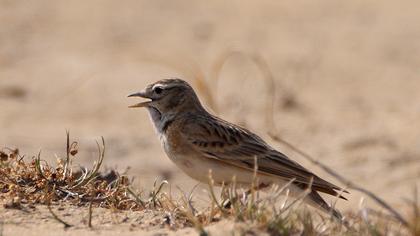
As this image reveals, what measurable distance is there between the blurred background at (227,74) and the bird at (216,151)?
7.35ft

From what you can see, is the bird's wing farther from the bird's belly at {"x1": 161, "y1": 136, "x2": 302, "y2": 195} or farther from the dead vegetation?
the dead vegetation

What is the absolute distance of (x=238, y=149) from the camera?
8.42 meters

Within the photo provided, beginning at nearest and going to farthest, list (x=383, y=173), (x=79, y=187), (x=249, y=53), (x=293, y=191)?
(x=79, y=187)
(x=293, y=191)
(x=383, y=173)
(x=249, y=53)

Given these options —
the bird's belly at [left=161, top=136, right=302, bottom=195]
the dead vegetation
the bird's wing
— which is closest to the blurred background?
the bird's wing

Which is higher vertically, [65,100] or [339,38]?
[339,38]

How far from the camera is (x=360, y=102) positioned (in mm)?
14062

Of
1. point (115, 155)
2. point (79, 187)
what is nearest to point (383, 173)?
point (115, 155)

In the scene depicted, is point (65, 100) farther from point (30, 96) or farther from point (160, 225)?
point (160, 225)

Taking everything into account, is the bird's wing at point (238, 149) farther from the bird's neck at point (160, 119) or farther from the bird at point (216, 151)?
the bird's neck at point (160, 119)

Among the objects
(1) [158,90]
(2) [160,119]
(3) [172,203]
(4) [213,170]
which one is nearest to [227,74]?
(1) [158,90]

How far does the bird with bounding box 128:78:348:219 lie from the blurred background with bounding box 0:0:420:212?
224 centimetres

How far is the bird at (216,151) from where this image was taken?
798 centimetres

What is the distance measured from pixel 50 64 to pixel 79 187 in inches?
317

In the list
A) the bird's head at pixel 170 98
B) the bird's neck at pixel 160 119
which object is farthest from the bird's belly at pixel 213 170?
the bird's head at pixel 170 98
